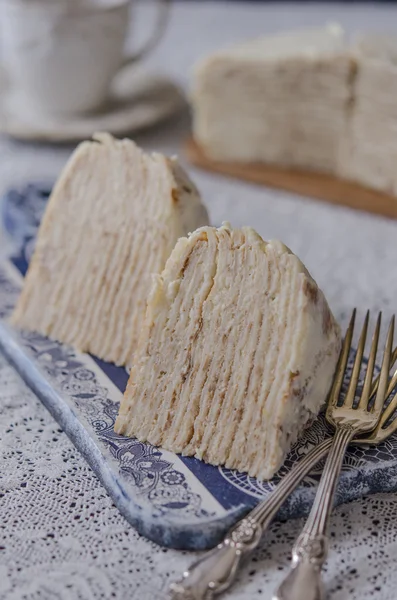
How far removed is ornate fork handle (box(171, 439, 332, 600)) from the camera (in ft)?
3.63

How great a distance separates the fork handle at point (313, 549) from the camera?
3.60 feet

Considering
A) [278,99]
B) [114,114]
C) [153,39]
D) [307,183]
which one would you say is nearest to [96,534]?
[307,183]

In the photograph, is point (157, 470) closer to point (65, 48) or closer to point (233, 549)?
point (233, 549)

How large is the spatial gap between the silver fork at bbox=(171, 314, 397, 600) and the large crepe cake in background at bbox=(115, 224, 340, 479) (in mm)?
51

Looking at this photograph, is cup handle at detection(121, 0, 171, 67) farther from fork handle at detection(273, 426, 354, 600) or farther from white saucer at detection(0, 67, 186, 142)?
fork handle at detection(273, 426, 354, 600)

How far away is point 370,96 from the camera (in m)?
→ 2.57

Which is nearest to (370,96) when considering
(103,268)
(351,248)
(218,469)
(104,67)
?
(351,248)

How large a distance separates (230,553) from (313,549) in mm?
112

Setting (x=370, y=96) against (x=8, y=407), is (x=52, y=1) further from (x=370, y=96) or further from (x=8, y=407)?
(x=8, y=407)

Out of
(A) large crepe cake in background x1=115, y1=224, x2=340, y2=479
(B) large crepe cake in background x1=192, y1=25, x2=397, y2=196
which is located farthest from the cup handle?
(A) large crepe cake in background x1=115, y1=224, x2=340, y2=479

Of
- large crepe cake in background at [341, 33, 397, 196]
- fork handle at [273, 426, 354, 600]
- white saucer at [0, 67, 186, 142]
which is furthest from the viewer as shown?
white saucer at [0, 67, 186, 142]

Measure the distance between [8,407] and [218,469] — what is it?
18.5 inches

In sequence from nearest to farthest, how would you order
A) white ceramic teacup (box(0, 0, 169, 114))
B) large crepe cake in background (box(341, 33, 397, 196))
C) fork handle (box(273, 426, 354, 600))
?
fork handle (box(273, 426, 354, 600)) → large crepe cake in background (box(341, 33, 397, 196)) → white ceramic teacup (box(0, 0, 169, 114))

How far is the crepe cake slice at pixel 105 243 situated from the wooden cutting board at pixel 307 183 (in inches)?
39.1
